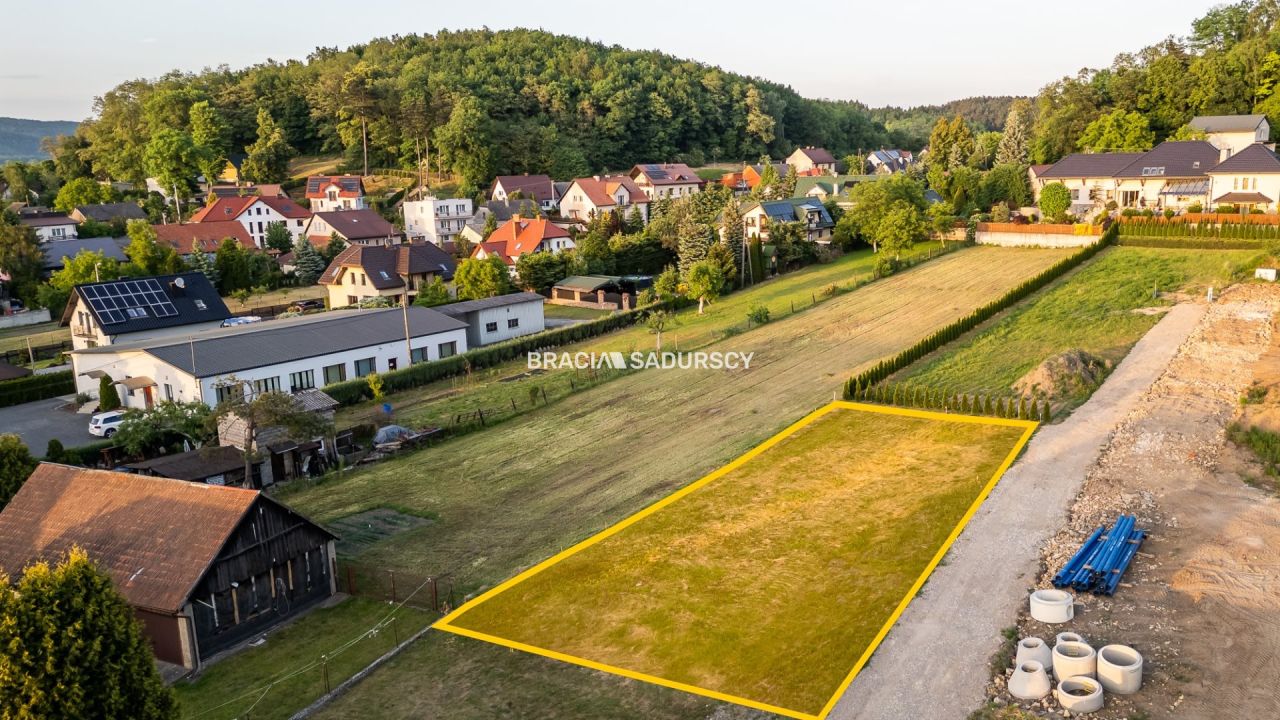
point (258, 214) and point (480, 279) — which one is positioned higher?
point (258, 214)

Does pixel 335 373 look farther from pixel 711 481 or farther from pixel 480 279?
pixel 711 481

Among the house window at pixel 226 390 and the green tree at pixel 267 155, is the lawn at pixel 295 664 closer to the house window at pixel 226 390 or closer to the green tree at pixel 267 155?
the house window at pixel 226 390

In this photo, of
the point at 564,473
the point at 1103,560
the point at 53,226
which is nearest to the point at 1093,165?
the point at 564,473

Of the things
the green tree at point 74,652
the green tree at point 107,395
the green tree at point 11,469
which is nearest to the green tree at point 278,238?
the green tree at point 107,395

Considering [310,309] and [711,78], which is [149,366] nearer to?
[310,309]

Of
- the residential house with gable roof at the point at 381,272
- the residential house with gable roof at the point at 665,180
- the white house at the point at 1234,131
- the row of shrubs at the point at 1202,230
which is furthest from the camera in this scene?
the residential house with gable roof at the point at 665,180

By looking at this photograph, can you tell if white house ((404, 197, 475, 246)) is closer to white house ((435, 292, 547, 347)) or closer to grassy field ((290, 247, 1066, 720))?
white house ((435, 292, 547, 347))

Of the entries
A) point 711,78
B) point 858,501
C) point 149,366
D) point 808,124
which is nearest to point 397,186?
point 711,78
